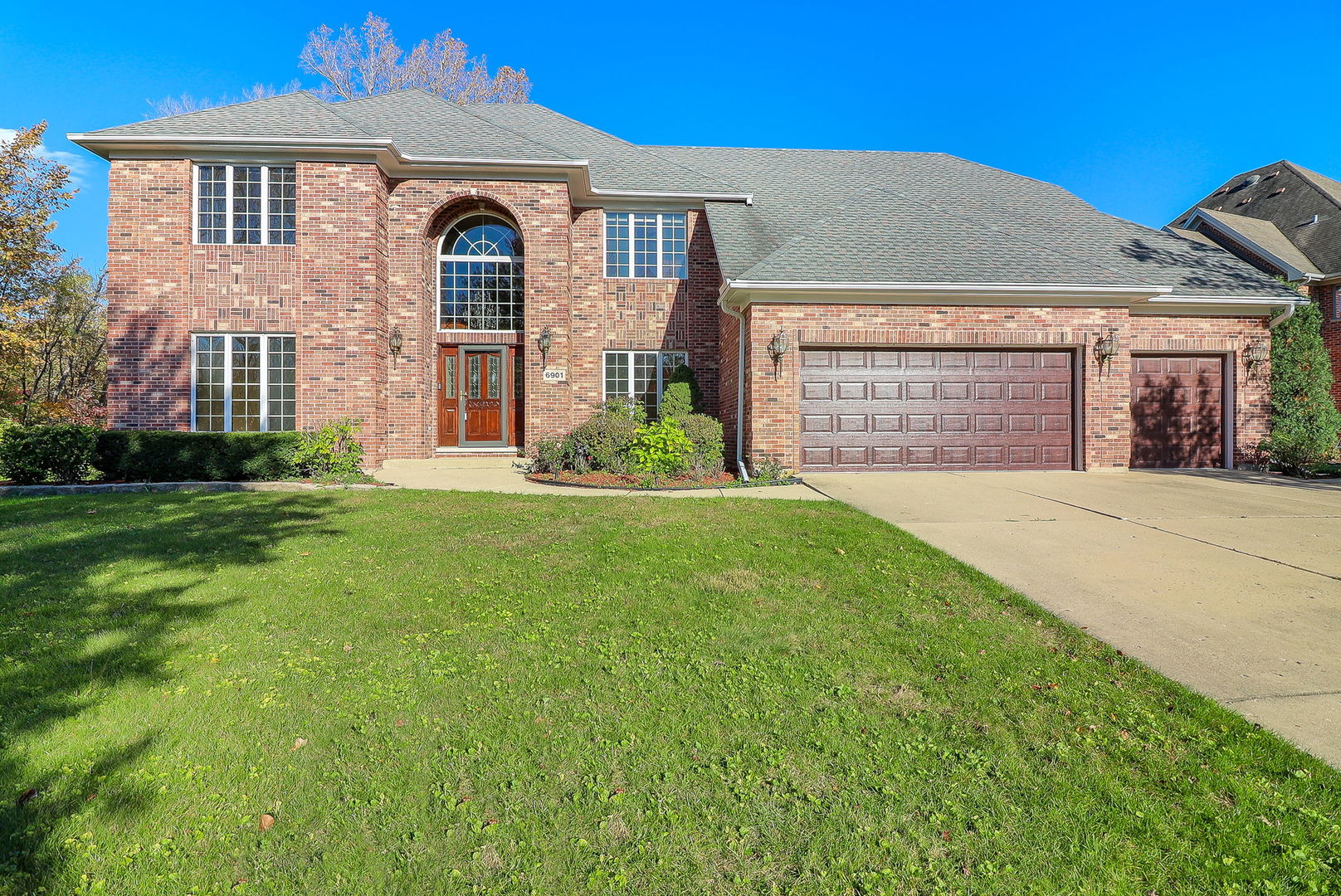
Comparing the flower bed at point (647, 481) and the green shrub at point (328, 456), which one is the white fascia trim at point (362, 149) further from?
the flower bed at point (647, 481)

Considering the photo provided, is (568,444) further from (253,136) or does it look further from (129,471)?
(253,136)

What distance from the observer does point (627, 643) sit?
359 cm

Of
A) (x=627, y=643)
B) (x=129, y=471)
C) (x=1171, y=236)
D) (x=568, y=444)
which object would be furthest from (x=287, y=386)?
(x=1171, y=236)

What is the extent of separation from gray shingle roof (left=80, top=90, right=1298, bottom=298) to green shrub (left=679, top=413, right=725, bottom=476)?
2.66m

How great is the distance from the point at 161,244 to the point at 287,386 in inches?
142

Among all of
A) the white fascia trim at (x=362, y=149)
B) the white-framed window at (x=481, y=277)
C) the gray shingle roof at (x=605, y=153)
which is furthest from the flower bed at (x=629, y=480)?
the gray shingle roof at (x=605, y=153)

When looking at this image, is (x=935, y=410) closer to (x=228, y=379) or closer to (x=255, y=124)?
(x=228, y=379)

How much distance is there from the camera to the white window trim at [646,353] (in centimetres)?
1482

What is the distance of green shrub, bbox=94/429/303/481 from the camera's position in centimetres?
964

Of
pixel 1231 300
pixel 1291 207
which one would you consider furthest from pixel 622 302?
pixel 1291 207

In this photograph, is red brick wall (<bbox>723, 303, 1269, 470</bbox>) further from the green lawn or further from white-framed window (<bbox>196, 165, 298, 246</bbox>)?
white-framed window (<bbox>196, 165, 298, 246</bbox>)

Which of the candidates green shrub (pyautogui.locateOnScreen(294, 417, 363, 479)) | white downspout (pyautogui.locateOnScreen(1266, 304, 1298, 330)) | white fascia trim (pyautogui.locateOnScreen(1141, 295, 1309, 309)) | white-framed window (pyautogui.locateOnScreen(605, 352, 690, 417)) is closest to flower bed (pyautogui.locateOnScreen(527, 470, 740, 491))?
green shrub (pyautogui.locateOnScreen(294, 417, 363, 479))

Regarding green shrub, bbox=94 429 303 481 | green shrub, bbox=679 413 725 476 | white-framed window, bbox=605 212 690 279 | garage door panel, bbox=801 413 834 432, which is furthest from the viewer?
white-framed window, bbox=605 212 690 279

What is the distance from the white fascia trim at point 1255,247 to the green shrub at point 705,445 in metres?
16.4
